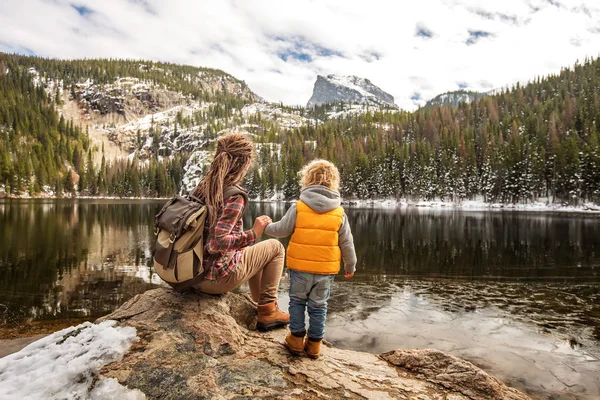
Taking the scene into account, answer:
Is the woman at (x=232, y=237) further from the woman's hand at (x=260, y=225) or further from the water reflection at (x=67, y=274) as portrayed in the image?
the water reflection at (x=67, y=274)

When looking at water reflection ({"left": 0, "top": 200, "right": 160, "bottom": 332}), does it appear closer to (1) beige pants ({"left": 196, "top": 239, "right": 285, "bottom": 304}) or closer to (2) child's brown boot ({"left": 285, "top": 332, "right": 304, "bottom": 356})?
(1) beige pants ({"left": 196, "top": 239, "right": 285, "bottom": 304})

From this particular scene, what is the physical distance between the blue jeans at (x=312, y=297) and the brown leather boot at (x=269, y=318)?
932mm

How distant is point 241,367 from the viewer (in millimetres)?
3703

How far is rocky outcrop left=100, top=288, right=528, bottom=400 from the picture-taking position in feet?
10.8

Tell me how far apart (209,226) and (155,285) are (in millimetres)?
10749

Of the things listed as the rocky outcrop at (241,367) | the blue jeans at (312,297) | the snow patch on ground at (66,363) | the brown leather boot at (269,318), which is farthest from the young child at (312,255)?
the snow patch on ground at (66,363)

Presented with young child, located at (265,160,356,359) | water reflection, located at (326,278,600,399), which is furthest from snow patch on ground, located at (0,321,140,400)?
water reflection, located at (326,278,600,399)

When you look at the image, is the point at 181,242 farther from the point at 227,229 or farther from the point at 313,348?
the point at 313,348

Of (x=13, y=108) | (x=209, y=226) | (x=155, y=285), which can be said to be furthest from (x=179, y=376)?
(x=13, y=108)

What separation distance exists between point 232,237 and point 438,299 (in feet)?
31.5

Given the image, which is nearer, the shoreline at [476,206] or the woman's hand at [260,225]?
the woman's hand at [260,225]

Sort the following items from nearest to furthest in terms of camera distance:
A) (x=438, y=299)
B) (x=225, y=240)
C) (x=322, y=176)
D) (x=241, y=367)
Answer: (x=241, y=367)
(x=225, y=240)
(x=322, y=176)
(x=438, y=299)

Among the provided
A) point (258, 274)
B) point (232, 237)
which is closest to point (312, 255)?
point (232, 237)

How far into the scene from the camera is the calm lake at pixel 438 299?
7148 millimetres
